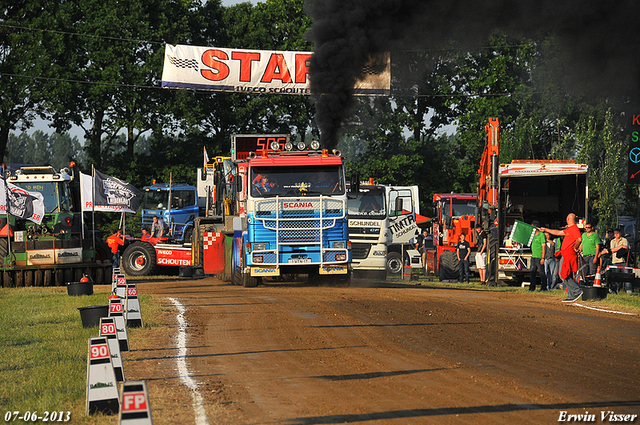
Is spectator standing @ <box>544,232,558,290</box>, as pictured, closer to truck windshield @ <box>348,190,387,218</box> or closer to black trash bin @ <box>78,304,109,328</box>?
truck windshield @ <box>348,190,387,218</box>

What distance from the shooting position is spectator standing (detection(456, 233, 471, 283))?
25.9 m

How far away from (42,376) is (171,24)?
43850mm

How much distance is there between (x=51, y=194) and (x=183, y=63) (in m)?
12.4

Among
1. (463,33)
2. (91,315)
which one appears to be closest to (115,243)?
(91,315)

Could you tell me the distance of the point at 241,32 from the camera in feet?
172

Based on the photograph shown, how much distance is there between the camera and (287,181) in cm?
1978

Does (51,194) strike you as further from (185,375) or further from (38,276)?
(185,375)

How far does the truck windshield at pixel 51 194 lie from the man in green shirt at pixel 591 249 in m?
14.6

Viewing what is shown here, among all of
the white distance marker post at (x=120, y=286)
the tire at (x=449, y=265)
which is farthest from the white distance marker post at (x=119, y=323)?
the tire at (x=449, y=265)

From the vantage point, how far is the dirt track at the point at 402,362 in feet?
23.5

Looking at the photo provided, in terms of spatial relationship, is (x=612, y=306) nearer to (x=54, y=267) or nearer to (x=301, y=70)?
(x=54, y=267)

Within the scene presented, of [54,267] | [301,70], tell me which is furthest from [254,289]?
[301,70]

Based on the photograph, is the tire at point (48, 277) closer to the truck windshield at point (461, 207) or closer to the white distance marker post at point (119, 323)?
the white distance marker post at point (119, 323)

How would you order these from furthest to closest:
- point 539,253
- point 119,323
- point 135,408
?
point 539,253 → point 119,323 → point 135,408
